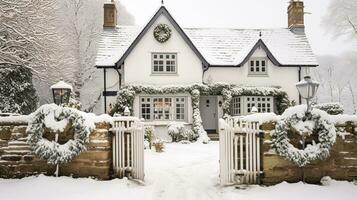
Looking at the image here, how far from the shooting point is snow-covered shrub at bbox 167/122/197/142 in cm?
2075

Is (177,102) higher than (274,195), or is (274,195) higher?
(177,102)

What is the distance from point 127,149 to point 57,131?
5.96 feet

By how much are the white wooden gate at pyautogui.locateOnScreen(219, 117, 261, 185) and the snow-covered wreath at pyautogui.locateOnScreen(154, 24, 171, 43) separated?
47.0 feet

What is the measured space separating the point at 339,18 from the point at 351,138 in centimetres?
2563

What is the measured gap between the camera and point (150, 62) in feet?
74.5

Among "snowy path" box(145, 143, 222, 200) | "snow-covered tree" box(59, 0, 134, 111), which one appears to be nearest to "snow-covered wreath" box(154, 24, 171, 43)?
"snowy path" box(145, 143, 222, 200)

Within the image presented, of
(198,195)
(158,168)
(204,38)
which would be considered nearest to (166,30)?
(204,38)

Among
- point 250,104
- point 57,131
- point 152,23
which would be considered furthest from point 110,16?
point 57,131

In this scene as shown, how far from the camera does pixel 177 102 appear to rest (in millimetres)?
22875

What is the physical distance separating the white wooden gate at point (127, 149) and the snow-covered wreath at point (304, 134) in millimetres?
3510

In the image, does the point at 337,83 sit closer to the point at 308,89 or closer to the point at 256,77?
the point at 256,77

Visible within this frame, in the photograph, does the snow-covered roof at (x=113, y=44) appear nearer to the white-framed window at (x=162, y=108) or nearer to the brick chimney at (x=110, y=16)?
the brick chimney at (x=110, y=16)

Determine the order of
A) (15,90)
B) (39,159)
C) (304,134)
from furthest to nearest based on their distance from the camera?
1. (15,90)
2. (39,159)
3. (304,134)

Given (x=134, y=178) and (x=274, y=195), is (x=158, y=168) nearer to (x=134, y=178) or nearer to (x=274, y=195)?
(x=134, y=178)
